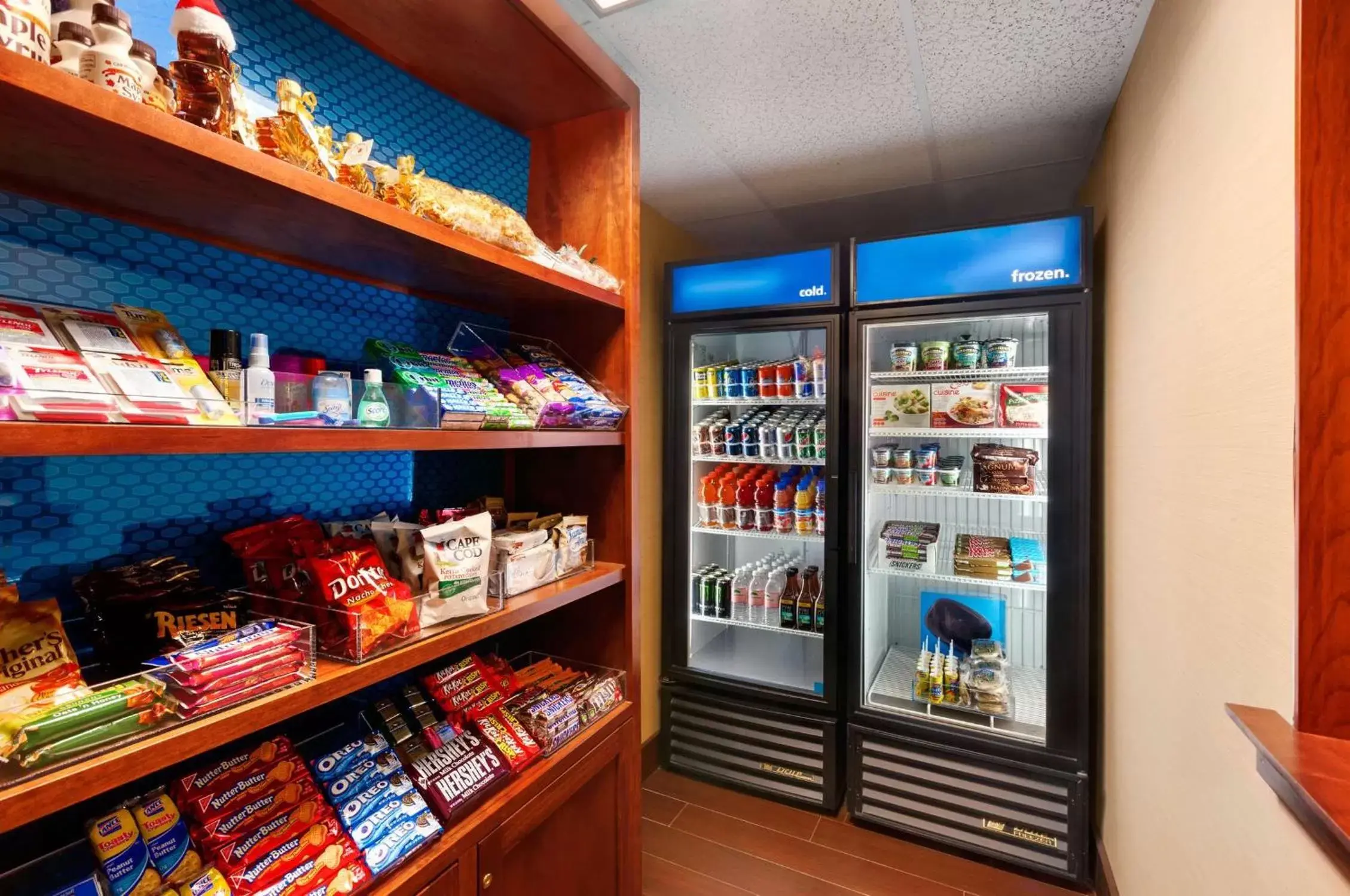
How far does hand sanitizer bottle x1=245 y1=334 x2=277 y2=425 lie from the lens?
97cm

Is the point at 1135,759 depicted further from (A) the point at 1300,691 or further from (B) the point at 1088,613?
(A) the point at 1300,691

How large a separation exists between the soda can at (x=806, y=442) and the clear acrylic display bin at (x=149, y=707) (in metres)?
2.06

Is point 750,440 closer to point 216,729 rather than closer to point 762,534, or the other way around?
point 762,534

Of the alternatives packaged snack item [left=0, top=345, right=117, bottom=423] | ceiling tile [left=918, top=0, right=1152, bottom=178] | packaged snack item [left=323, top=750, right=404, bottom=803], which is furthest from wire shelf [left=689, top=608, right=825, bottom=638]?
packaged snack item [left=0, top=345, right=117, bottom=423]

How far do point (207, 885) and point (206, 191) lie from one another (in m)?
1.05

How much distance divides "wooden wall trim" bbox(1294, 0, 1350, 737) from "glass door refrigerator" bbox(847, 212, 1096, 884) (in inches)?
54.1

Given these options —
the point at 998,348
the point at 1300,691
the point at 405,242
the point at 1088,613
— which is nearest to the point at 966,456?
the point at 998,348

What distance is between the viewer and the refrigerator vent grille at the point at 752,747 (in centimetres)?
259

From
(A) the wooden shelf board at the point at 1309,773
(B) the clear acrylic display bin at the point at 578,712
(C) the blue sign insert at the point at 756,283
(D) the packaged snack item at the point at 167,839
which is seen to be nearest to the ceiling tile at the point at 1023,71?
(C) the blue sign insert at the point at 756,283

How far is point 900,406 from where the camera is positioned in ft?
8.32

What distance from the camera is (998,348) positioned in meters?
2.40

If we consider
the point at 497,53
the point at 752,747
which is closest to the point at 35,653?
the point at 497,53

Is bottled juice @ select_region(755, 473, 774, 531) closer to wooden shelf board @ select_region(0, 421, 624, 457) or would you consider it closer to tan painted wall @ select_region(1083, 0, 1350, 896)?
tan painted wall @ select_region(1083, 0, 1350, 896)

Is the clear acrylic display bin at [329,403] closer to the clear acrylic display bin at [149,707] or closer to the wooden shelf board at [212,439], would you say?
the wooden shelf board at [212,439]
